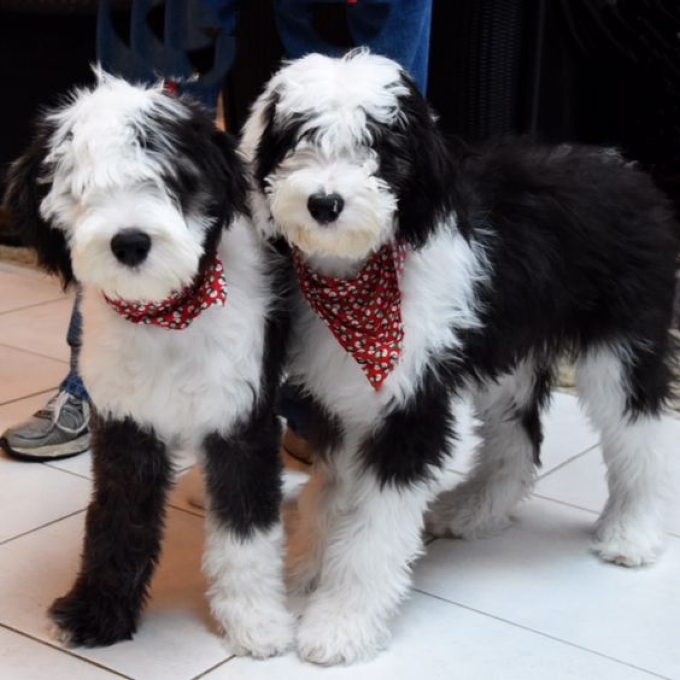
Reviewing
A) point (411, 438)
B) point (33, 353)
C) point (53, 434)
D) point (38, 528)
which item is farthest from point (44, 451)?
point (411, 438)

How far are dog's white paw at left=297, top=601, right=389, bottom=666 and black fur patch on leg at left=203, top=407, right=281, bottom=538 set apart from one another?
19 centimetres

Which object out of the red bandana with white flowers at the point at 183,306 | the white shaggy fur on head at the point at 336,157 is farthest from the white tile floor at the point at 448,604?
the white shaggy fur on head at the point at 336,157

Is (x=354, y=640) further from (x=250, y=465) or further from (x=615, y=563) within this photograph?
(x=615, y=563)

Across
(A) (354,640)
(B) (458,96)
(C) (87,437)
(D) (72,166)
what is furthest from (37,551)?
(B) (458,96)

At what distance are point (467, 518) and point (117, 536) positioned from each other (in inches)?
30.8

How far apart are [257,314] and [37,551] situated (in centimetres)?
76

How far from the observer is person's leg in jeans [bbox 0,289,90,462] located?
8.39 ft

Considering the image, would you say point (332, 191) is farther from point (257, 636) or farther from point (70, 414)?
point (70, 414)

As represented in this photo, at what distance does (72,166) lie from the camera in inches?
60.3

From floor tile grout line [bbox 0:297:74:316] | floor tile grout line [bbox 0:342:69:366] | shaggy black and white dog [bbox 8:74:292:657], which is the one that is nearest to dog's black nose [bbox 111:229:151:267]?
shaggy black and white dog [bbox 8:74:292:657]

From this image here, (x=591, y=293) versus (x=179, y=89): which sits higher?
(x=179, y=89)

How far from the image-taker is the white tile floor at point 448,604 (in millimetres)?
1807

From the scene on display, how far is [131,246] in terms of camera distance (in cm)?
149

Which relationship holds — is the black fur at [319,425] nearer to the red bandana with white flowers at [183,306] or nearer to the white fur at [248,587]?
the white fur at [248,587]
